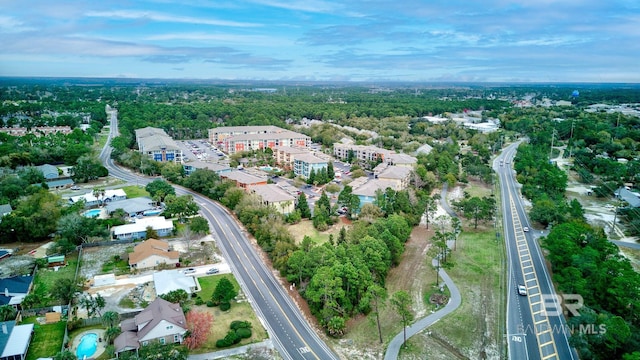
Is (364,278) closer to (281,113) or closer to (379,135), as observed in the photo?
(379,135)

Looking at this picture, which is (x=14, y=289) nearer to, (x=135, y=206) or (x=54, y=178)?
(x=135, y=206)

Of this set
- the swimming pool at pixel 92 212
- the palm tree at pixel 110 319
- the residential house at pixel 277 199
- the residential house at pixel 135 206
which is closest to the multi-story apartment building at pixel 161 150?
the residential house at pixel 135 206

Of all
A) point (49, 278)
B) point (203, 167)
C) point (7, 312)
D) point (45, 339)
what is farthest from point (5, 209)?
point (45, 339)

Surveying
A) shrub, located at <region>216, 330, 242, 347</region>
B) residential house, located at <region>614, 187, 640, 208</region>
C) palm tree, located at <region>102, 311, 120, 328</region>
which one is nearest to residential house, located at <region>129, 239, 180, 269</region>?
palm tree, located at <region>102, 311, 120, 328</region>

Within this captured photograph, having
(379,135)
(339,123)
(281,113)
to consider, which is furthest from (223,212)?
(281,113)

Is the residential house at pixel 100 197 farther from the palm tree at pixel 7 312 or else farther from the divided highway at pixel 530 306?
the divided highway at pixel 530 306

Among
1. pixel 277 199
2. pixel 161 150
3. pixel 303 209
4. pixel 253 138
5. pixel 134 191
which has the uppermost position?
pixel 253 138
